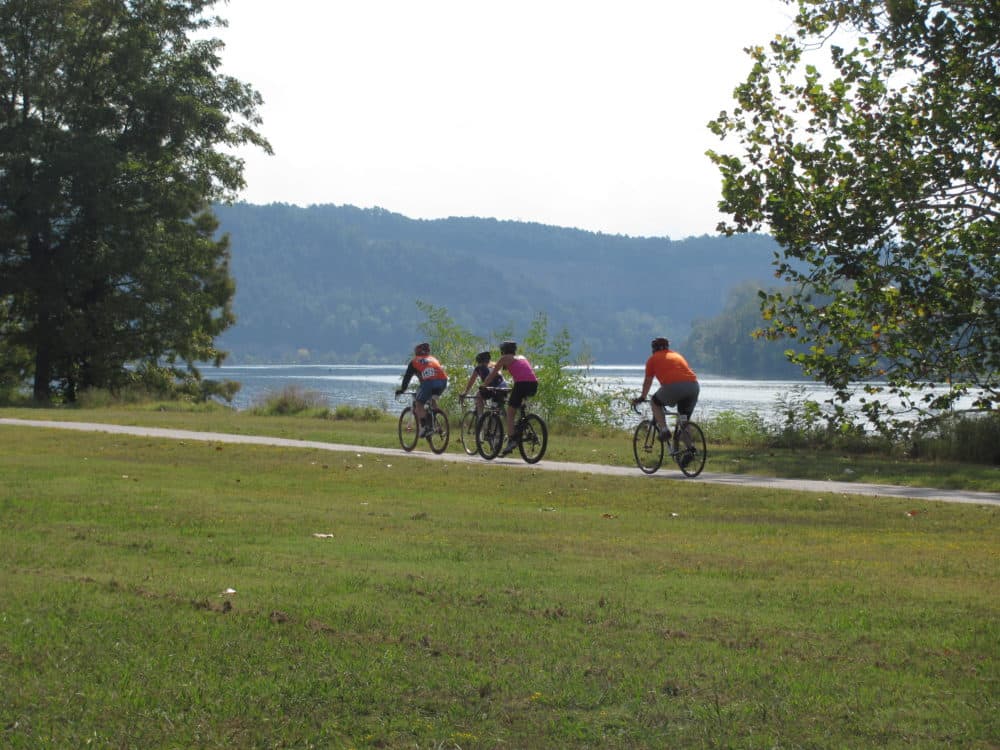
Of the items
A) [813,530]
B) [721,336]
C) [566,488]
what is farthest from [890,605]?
[721,336]

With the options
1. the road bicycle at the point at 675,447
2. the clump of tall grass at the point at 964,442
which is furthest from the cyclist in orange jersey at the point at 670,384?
the clump of tall grass at the point at 964,442

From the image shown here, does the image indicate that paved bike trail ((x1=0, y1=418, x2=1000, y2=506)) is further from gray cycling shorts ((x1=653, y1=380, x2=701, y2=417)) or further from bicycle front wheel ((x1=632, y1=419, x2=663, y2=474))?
gray cycling shorts ((x1=653, y1=380, x2=701, y2=417))

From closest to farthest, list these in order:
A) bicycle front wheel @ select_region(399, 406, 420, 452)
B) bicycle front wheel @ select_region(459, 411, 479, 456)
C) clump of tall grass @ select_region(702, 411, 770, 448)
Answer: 1. bicycle front wheel @ select_region(459, 411, 479, 456)
2. bicycle front wheel @ select_region(399, 406, 420, 452)
3. clump of tall grass @ select_region(702, 411, 770, 448)

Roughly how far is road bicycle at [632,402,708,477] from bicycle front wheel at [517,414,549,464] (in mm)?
1717

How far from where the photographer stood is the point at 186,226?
158 ft

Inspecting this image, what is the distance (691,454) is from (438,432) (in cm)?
529

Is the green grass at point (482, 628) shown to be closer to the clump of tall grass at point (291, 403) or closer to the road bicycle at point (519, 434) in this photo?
the road bicycle at point (519, 434)

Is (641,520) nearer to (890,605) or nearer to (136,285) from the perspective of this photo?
(890,605)

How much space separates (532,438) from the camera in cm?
1919

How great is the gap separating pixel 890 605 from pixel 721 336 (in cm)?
13912

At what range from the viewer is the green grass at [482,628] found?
16.0ft

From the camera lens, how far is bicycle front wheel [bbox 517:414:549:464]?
1912 centimetres

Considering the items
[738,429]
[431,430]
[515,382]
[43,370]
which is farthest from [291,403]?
[515,382]

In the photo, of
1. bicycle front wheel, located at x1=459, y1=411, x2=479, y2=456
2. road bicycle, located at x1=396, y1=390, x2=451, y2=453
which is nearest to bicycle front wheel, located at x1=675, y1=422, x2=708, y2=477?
bicycle front wheel, located at x1=459, y1=411, x2=479, y2=456
